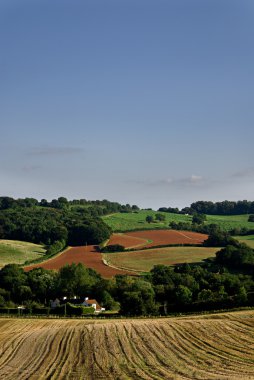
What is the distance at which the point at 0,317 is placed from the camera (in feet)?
298

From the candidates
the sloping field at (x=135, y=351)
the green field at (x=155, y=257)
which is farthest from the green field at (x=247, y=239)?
the sloping field at (x=135, y=351)

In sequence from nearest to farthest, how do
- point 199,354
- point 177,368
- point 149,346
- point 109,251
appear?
point 177,368 → point 199,354 → point 149,346 → point 109,251

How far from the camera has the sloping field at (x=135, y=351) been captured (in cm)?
3766

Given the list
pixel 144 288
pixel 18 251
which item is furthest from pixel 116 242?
pixel 144 288

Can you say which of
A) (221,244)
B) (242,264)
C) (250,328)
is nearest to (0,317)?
(250,328)

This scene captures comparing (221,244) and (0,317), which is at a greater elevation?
(221,244)

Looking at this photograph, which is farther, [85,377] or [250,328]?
[250,328]

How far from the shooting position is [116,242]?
164875 mm

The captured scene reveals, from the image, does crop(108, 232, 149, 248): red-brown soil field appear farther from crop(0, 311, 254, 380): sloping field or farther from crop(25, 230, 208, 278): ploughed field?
crop(0, 311, 254, 380): sloping field

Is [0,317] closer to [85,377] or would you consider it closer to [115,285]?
[115,285]

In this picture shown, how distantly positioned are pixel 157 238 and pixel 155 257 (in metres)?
26.2

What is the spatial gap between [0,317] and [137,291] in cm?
2301

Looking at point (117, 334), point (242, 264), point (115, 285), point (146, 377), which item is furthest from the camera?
point (242, 264)

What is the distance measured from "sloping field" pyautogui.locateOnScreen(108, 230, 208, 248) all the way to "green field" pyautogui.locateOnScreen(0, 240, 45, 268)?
883 inches
